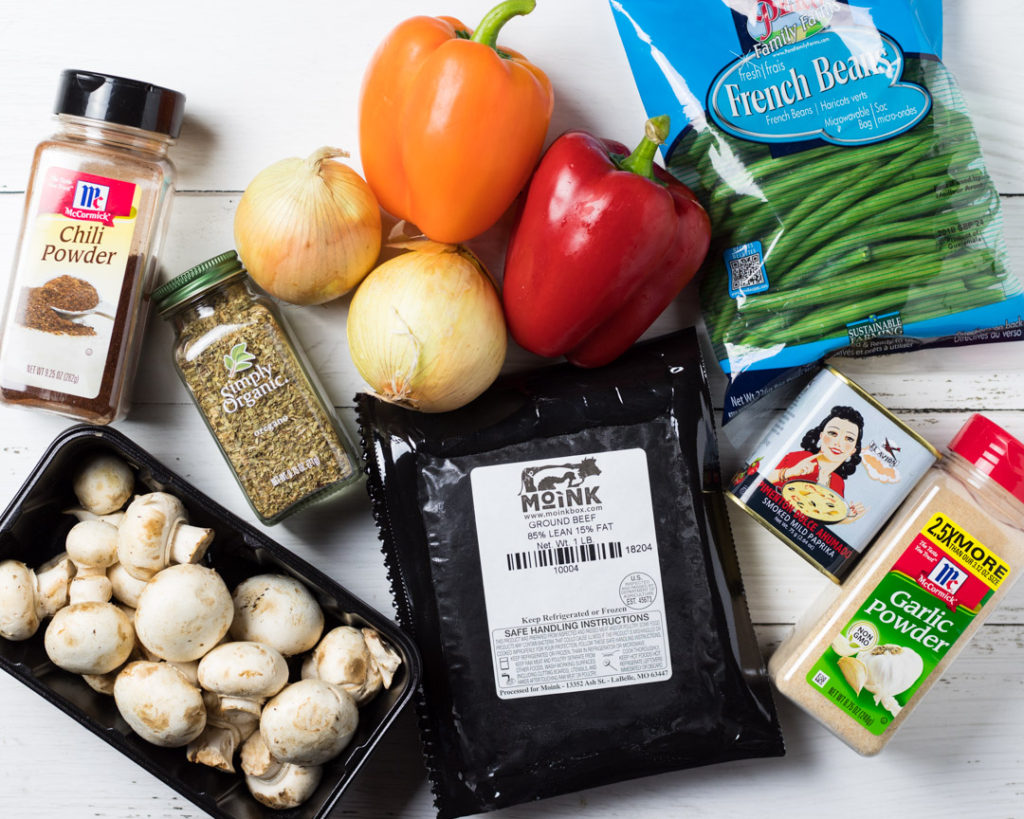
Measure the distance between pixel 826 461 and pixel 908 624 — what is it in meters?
0.19

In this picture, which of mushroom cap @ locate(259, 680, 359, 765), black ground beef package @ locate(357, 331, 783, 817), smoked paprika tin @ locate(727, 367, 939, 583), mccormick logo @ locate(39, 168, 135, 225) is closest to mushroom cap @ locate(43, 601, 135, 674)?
mushroom cap @ locate(259, 680, 359, 765)

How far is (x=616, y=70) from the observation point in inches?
37.5

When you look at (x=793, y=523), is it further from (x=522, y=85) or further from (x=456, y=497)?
(x=522, y=85)

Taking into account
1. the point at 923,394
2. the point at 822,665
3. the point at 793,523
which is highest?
the point at 923,394

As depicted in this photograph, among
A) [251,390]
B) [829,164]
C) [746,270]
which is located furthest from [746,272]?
[251,390]

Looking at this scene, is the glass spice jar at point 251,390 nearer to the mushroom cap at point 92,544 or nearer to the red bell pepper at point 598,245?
the mushroom cap at point 92,544

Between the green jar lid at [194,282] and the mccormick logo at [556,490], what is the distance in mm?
385

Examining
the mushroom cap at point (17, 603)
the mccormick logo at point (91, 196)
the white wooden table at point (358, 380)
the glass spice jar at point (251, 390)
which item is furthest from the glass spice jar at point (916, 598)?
the mccormick logo at point (91, 196)

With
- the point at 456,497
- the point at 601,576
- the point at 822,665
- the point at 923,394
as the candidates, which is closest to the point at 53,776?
the point at 456,497

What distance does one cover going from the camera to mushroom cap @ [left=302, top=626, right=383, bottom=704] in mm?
808

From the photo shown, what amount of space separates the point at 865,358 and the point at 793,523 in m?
0.23

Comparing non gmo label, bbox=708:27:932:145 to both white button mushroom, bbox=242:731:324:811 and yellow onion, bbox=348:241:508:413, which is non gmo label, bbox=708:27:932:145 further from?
white button mushroom, bbox=242:731:324:811

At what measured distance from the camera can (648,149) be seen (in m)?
0.80

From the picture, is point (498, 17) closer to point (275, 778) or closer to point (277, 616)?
point (277, 616)
